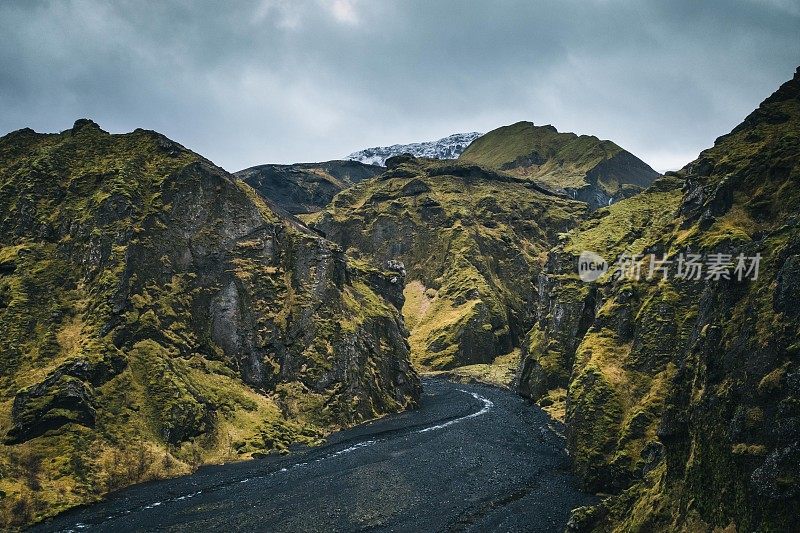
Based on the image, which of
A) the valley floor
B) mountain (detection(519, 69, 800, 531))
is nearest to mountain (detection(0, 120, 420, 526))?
the valley floor

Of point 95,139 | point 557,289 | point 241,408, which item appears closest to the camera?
point 241,408

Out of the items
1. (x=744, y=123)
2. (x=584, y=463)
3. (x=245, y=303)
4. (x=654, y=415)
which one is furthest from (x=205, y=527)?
(x=744, y=123)

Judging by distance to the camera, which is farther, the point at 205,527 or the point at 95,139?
the point at 95,139

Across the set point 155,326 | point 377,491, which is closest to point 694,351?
point 377,491

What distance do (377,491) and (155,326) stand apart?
49065 mm

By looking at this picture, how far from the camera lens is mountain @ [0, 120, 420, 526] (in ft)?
210

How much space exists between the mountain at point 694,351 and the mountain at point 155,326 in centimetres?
4268

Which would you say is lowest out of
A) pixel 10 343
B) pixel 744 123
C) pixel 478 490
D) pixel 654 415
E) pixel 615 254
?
pixel 478 490

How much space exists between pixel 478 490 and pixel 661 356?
32.1 m

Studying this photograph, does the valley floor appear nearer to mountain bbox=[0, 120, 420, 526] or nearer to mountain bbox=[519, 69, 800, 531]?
mountain bbox=[0, 120, 420, 526]

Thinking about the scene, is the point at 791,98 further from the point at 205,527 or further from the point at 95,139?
the point at 95,139

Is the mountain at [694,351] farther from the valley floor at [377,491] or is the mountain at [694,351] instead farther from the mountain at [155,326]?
the mountain at [155,326]

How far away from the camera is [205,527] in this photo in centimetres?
4853

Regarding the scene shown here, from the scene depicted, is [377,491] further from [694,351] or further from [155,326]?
[155,326]
